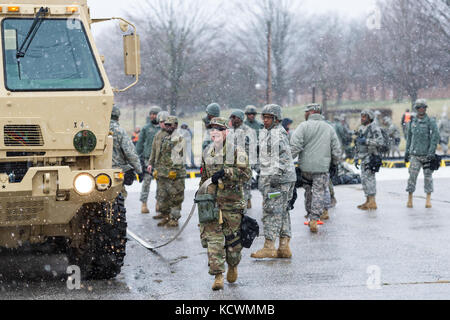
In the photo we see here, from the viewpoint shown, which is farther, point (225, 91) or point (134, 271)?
point (225, 91)

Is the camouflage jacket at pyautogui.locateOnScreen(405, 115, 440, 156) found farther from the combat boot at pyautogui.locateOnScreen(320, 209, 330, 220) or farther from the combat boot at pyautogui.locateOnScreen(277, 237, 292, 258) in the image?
the combat boot at pyautogui.locateOnScreen(277, 237, 292, 258)

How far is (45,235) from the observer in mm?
7508

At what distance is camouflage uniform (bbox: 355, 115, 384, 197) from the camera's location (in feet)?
41.1

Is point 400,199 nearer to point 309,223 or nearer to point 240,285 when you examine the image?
point 309,223

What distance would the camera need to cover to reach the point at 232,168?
7195mm

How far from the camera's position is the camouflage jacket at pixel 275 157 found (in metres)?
8.79

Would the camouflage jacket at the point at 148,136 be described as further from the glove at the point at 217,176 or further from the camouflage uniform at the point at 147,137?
the glove at the point at 217,176

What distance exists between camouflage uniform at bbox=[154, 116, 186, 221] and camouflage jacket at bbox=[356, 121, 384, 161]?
3.23 meters

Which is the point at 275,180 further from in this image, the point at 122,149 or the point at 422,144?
the point at 422,144

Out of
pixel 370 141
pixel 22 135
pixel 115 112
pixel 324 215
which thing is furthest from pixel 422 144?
pixel 22 135

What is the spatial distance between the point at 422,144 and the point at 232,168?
641 cm

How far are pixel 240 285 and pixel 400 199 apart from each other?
7.59 m

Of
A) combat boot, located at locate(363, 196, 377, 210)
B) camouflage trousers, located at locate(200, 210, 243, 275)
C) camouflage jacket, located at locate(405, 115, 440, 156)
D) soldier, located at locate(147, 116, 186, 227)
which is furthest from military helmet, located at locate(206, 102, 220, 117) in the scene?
camouflage trousers, located at locate(200, 210, 243, 275)

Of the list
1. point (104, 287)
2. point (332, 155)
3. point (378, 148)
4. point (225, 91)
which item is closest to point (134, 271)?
point (104, 287)
